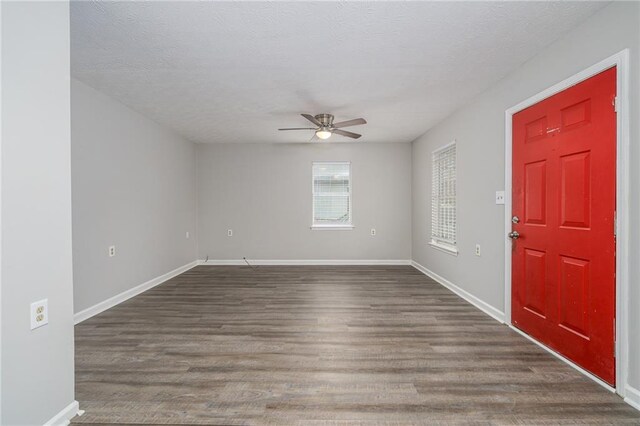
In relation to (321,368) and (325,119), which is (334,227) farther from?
(321,368)

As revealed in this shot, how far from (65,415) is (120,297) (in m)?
2.31

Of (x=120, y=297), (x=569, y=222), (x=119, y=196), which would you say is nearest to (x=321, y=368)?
(x=569, y=222)

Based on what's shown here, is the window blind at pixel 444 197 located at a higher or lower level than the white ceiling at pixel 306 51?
lower

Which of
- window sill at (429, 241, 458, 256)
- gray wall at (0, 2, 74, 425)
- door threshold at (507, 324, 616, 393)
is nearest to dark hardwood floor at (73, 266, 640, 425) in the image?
door threshold at (507, 324, 616, 393)

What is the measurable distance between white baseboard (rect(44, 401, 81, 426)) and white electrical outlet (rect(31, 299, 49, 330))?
1.73 ft

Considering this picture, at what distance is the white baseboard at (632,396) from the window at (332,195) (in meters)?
4.46

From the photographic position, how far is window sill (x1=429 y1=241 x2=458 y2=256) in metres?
4.08

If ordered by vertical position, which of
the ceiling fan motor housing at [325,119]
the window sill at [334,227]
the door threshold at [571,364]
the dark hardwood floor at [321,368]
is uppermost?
the ceiling fan motor housing at [325,119]

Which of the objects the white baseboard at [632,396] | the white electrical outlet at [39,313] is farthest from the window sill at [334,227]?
the white electrical outlet at [39,313]

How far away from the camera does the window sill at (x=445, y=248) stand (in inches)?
161

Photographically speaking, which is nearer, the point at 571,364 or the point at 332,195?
the point at 571,364

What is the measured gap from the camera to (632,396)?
5.70 feet

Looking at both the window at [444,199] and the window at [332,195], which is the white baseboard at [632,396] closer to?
the window at [444,199]

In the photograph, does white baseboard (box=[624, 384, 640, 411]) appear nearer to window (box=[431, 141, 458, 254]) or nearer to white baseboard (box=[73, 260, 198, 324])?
window (box=[431, 141, 458, 254])
